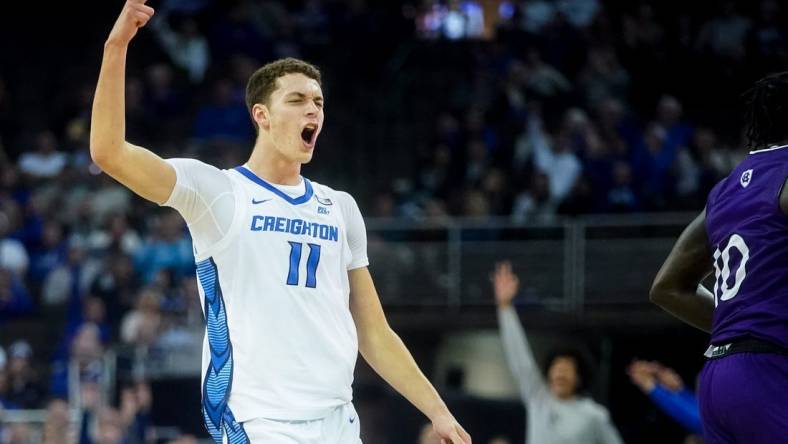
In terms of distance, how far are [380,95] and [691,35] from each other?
13.8 feet

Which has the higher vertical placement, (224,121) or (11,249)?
(224,121)

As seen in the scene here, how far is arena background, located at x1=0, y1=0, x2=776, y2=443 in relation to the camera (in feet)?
49.3

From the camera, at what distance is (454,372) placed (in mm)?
15289

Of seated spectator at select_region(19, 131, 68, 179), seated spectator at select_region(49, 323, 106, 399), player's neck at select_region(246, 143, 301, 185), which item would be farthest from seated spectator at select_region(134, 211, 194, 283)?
player's neck at select_region(246, 143, 301, 185)

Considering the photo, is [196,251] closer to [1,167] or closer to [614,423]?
[614,423]

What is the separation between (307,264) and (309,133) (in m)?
0.57

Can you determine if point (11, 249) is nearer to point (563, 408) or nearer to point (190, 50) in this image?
point (190, 50)

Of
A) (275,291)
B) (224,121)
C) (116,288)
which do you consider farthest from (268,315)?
(224,121)

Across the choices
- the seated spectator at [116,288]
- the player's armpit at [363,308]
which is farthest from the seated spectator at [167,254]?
the player's armpit at [363,308]

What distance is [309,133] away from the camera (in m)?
5.98

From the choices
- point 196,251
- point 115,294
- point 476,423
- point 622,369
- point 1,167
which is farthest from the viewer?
point 1,167

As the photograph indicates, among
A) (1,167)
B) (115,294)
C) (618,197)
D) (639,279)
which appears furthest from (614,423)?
(1,167)

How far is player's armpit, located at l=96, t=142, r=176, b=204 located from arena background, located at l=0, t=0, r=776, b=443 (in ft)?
27.5

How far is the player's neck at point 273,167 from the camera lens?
600 cm
